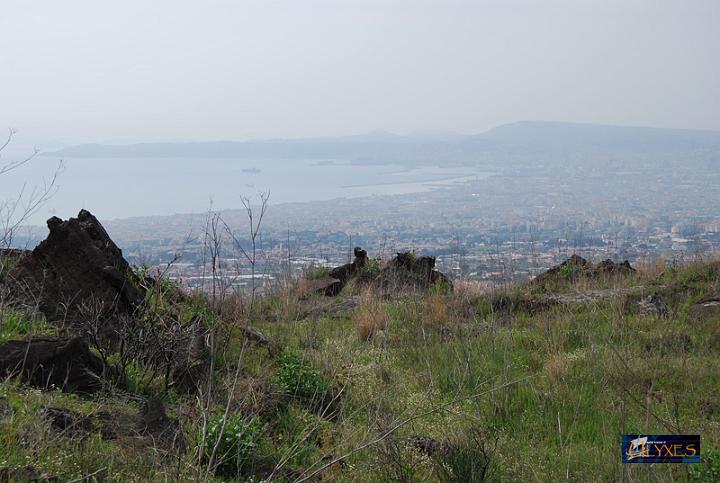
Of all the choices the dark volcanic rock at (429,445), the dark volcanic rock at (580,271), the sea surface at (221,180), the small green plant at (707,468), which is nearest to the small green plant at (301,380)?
the dark volcanic rock at (429,445)

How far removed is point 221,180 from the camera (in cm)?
8312

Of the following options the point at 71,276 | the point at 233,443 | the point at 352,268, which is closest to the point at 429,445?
the point at 233,443

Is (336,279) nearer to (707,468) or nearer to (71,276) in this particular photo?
(71,276)

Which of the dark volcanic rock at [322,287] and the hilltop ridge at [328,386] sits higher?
the hilltop ridge at [328,386]

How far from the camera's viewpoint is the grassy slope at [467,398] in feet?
13.3

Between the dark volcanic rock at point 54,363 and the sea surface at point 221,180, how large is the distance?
4449cm

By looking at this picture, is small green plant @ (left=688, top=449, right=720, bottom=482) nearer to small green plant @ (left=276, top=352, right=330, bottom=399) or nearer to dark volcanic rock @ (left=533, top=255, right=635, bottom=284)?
small green plant @ (left=276, top=352, right=330, bottom=399)

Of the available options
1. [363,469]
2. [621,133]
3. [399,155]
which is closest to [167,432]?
[363,469]

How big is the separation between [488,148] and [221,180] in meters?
59.2

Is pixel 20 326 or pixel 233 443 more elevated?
pixel 20 326

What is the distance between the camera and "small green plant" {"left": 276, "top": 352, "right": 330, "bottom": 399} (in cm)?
570

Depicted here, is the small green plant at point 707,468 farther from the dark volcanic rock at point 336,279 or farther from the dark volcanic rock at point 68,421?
the dark volcanic rock at point 336,279

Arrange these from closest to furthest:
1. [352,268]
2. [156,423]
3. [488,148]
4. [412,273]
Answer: [156,423] → [412,273] → [352,268] → [488,148]

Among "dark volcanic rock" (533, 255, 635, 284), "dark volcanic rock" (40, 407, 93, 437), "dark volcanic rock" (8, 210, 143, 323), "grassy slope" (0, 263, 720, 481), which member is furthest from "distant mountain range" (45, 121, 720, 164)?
"dark volcanic rock" (40, 407, 93, 437)
